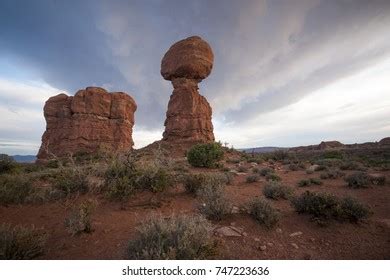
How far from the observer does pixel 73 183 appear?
715 centimetres

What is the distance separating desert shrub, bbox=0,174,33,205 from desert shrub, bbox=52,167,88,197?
31.8 inches

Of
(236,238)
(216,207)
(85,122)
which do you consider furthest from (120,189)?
(85,122)

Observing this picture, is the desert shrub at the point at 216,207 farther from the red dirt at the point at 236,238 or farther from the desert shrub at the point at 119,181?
the desert shrub at the point at 119,181

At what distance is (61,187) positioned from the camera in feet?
23.6

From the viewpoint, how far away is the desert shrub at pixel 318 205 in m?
4.89

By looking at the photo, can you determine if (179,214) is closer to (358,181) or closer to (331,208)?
(331,208)

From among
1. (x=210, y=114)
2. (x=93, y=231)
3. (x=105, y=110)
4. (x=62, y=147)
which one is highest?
(x=105, y=110)

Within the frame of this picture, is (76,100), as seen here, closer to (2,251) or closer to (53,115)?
(53,115)

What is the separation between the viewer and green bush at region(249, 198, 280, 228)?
184 inches

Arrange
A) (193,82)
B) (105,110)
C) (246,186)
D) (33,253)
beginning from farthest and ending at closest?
1. (105,110)
2. (193,82)
3. (246,186)
4. (33,253)

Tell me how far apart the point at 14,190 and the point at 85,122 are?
33219mm

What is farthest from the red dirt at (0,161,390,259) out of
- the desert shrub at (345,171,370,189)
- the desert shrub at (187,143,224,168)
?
the desert shrub at (187,143,224,168)
